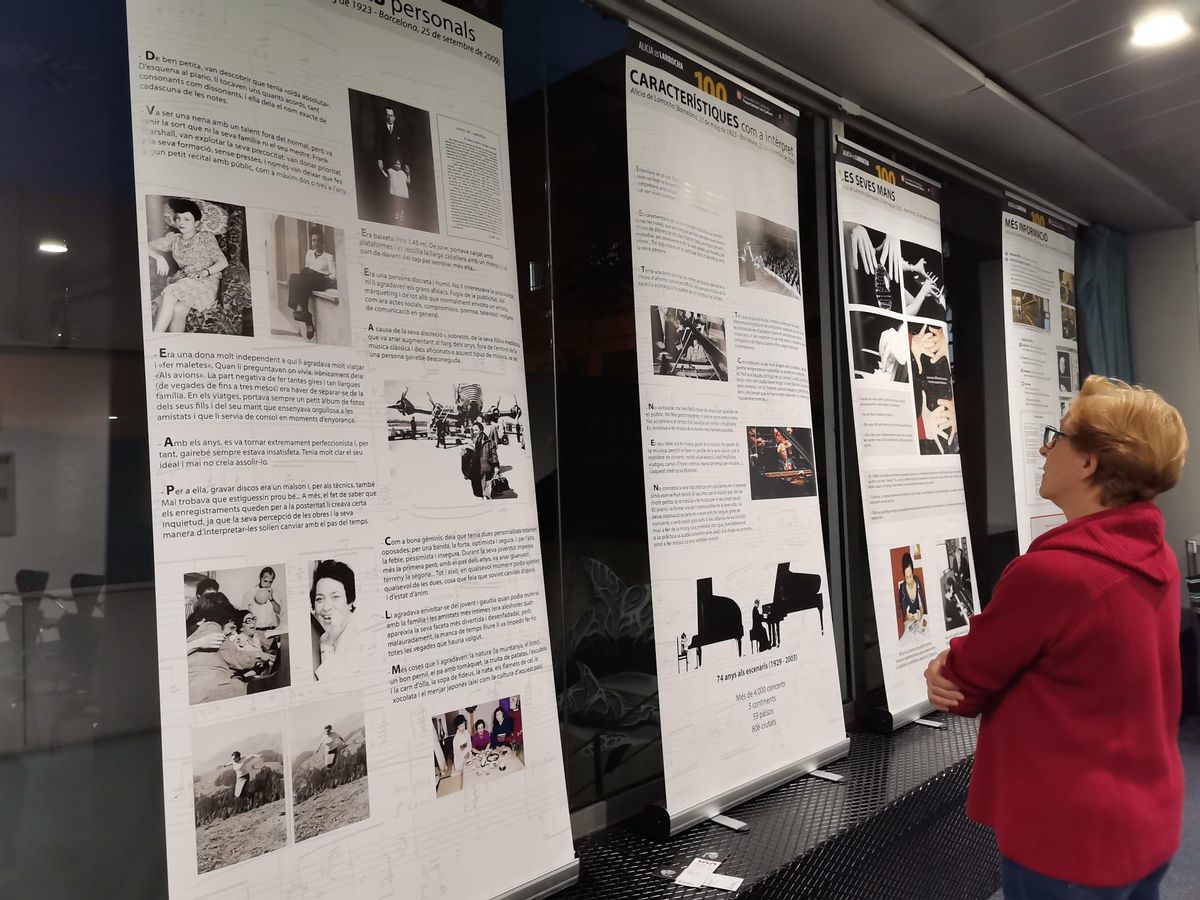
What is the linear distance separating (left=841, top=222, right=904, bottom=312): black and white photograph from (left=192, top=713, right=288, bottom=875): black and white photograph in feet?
7.92

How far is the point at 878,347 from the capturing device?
122 inches

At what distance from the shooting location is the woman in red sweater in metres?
1.46

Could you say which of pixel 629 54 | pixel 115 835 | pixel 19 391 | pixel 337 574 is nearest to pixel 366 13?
pixel 629 54

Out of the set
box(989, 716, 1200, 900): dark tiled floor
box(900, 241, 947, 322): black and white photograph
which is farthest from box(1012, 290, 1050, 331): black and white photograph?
box(989, 716, 1200, 900): dark tiled floor

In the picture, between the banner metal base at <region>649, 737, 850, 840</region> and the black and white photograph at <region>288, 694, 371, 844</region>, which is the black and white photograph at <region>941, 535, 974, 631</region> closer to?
the banner metal base at <region>649, 737, 850, 840</region>

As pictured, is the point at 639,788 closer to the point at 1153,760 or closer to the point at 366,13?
the point at 1153,760

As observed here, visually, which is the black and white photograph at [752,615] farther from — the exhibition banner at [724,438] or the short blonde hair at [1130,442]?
the short blonde hair at [1130,442]

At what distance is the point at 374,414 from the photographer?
5.33 ft

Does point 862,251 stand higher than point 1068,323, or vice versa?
point 862,251

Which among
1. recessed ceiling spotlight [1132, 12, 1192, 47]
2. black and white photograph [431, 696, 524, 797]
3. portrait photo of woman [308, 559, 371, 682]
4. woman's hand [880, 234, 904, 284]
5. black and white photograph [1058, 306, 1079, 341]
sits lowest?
black and white photograph [431, 696, 524, 797]

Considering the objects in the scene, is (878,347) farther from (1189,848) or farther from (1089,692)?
(1189,848)

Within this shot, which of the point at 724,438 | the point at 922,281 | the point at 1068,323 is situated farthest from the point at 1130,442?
the point at 1068,323

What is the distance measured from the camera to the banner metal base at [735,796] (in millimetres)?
2109

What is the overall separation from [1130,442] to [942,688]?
58 centimetres
